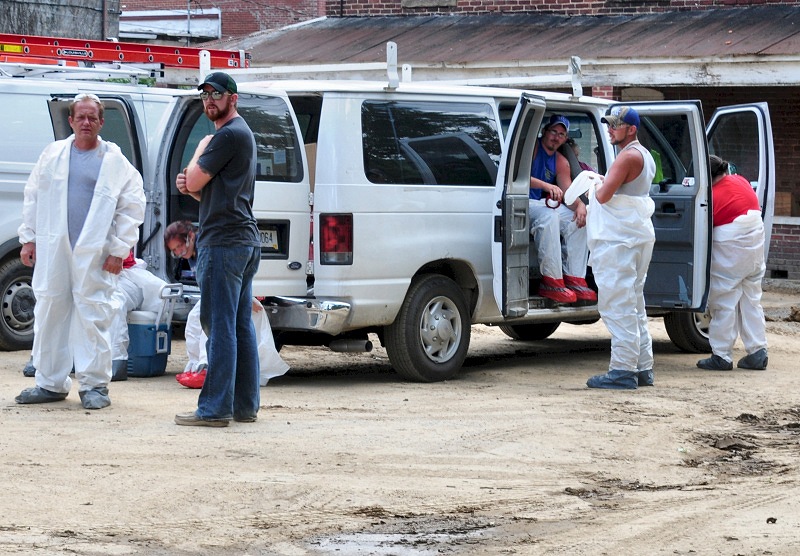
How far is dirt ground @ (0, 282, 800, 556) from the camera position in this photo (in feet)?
18.5

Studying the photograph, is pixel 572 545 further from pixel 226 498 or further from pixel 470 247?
pixel 470 247

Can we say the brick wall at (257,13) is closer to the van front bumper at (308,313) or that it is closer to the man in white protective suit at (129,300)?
the man in white protective suit at (129,300)

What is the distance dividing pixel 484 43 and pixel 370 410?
12068mm

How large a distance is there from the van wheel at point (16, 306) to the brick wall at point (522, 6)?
11.3 meters

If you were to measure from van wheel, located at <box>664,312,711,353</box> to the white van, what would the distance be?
1.11 meters

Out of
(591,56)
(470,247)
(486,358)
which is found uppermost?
(591,56)

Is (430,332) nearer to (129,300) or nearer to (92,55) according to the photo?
(129,300)

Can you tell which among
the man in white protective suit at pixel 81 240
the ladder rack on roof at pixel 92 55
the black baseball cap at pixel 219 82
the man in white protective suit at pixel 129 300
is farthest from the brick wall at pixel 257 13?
Result: the black baseball cap at pixel 219 82

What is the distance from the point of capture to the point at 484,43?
19.9m

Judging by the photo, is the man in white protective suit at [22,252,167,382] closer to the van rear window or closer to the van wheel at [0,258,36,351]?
the van wheel at [0,258,36,351]

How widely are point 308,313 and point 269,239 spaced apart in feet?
1.80

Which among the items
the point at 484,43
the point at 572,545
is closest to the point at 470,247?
the point at 572,545

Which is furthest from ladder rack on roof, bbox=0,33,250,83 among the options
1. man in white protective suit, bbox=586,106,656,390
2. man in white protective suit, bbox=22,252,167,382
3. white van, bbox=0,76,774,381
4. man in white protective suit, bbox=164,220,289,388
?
man in white protective suit, bbox=586,106,656,390

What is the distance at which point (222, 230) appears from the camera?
7.58 metres
